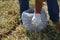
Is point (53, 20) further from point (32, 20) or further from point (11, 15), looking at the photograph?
point (11, 15)

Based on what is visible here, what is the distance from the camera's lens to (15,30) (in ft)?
7.75

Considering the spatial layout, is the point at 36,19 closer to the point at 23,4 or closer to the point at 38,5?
the point at 38,5

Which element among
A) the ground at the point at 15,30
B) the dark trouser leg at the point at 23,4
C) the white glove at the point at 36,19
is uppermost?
the dark trouser leg at the point at 23,4

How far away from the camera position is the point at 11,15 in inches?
102

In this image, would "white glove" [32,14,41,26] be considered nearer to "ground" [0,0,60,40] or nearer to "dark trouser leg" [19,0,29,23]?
"ground" [0,0,60,40]

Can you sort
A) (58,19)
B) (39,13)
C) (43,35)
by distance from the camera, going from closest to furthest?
(39,13)
(43,35)
(58,19)

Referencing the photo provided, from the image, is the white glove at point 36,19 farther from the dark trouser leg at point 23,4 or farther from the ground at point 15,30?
the dark trouser leg at point 23,4

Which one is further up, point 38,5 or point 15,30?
point 38,5

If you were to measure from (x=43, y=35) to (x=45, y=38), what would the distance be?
5cm

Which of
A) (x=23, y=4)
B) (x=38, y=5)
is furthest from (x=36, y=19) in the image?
(x=23, y=4)

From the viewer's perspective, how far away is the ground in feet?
7.24

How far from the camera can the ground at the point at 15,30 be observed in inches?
86.9

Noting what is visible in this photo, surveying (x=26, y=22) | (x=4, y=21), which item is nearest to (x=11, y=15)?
(x=4, y=21)

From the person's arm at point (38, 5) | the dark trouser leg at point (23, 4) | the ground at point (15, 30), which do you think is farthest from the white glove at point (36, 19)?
the dark trouser leg at point (23, 4)
